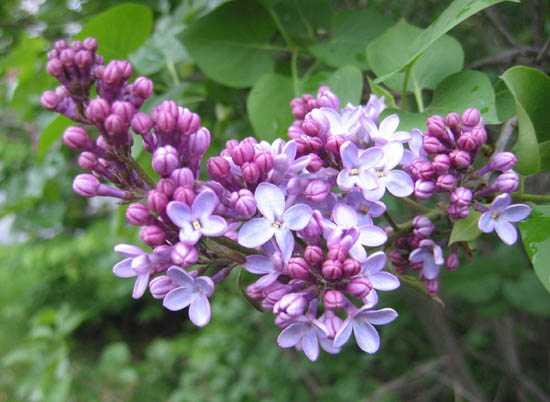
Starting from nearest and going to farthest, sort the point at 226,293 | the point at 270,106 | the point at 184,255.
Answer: the point at 184,255 < the point at 270,106 < the point at 226,293

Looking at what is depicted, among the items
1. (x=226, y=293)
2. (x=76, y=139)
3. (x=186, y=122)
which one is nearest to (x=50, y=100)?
(x=76, y=139)

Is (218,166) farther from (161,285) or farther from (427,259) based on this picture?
(427,259)

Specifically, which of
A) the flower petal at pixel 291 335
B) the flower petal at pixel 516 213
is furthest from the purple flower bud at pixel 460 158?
the flower petal at pixel 291 335

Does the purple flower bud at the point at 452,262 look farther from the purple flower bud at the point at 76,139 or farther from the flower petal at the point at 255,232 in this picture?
the purple flower bud at the point at 76,139

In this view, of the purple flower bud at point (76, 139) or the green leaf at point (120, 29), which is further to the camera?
the green leaf at point (120, 29)

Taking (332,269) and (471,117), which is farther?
(471,117)

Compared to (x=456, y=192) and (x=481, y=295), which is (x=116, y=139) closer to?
(x=456, y=192)
